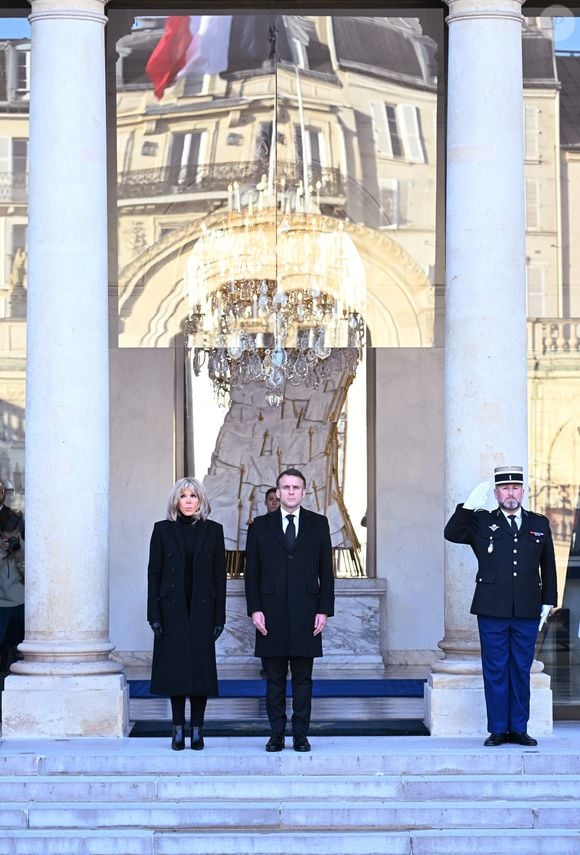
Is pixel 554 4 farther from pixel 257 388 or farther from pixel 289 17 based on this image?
pixel 257 388

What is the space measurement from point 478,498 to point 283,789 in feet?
8.12

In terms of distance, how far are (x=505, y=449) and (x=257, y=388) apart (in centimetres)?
572

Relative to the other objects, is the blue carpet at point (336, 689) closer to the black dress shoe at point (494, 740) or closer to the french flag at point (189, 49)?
the black dress shoe at point (494, 740)

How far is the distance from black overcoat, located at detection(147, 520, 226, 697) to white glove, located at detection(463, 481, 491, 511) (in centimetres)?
175

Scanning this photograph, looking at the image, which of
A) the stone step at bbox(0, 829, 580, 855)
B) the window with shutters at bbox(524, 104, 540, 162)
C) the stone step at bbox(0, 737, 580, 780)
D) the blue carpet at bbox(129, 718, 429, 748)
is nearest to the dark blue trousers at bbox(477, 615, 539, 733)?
the stone step at bbox(0, 737, 580, 780)

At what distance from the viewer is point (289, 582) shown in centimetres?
1142

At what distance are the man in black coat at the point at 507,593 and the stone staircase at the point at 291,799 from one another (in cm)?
32

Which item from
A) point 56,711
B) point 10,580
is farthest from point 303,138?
point 56,711

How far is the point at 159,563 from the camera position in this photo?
37.8ft

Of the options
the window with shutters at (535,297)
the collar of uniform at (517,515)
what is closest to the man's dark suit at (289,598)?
the collar of uniform at (517,515)

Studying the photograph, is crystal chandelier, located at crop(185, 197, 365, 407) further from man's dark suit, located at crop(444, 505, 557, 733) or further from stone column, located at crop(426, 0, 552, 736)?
man's dark suit, located at crop(444, 505, 557, 733)

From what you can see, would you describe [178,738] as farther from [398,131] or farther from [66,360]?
[398,131]

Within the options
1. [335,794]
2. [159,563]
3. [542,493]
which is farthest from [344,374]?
[335,794]

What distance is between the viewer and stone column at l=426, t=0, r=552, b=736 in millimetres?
12164
